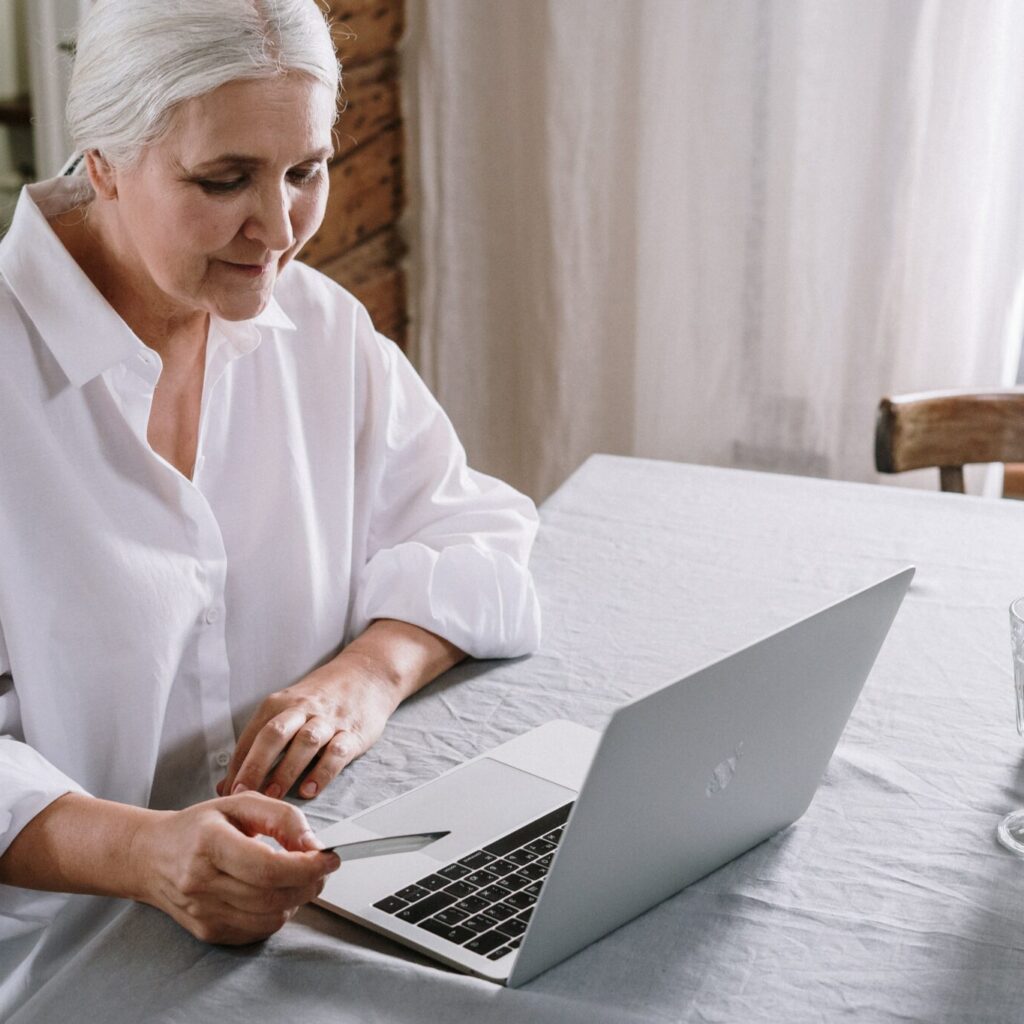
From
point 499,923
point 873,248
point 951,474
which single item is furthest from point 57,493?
point 873,248

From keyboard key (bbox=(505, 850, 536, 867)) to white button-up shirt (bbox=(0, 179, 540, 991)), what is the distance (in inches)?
12.7

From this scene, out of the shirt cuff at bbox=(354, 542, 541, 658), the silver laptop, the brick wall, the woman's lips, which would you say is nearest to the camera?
the silver laptop

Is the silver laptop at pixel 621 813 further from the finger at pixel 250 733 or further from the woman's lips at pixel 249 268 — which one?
the woman's lips at pixel 249 268

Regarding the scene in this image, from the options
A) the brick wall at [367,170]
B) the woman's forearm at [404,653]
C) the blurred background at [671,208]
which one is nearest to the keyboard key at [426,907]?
the woman's forearm at [404,653]

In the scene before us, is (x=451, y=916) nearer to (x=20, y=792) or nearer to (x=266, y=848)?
(x=266, y=848)

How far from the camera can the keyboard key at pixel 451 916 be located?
843 millimetres

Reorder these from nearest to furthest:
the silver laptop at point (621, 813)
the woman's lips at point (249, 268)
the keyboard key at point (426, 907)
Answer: the silver laptop at point (621, 813) → the keyboard key at point (426, 907) → the woman's lips at point (249, 268)

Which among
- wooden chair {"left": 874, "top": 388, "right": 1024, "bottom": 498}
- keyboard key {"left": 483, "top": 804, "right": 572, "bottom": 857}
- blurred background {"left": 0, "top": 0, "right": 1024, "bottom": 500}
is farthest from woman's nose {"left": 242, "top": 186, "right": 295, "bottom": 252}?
blurred background {"left": 0, "top": 0, "right": 1024, "bottom": 500}

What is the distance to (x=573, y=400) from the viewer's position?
117 inches

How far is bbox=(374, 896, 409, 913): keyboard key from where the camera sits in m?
0.86

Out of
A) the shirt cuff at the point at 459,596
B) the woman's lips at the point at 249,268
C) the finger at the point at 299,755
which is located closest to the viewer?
the finger at the point at 299,755

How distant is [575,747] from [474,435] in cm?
210

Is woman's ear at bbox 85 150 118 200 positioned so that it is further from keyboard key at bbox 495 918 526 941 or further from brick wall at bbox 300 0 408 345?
brick wall at bbox 300 0 408 345

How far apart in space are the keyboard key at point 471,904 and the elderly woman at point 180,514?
0.10 m
